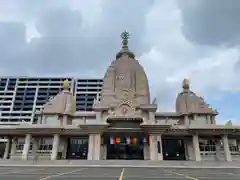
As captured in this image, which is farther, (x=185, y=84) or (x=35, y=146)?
(x=185, y=84)

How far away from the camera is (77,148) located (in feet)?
140

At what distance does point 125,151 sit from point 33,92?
7074cm

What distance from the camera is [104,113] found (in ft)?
139

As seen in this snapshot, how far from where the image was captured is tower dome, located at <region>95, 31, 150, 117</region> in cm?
4192

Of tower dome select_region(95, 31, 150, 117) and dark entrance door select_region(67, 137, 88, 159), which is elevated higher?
tower dome select_region(95, 31, 150, 117)

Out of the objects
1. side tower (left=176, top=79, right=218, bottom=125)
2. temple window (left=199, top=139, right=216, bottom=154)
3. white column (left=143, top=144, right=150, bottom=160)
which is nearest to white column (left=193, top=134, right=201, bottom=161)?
temple window (left=199, top=139, right=216, bottom=154)

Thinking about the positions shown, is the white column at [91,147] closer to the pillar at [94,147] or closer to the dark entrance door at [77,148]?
the pillar at [94,147]

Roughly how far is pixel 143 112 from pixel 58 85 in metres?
66.5

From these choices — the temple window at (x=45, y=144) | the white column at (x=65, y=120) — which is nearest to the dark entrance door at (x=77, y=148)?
the white column at (x=65, y=120)

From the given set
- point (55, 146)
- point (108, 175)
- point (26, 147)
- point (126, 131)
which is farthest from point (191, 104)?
point (108, 175)

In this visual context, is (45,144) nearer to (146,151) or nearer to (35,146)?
(35,146)

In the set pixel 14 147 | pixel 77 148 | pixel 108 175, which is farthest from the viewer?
pixel 14 147

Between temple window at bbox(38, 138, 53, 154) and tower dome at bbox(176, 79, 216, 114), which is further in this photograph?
tower dome at bbox(176, 79, 216, 114)

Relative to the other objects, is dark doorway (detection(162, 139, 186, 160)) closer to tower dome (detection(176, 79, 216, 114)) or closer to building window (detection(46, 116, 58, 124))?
tower dome (detection(176, 79, 216, 114))
